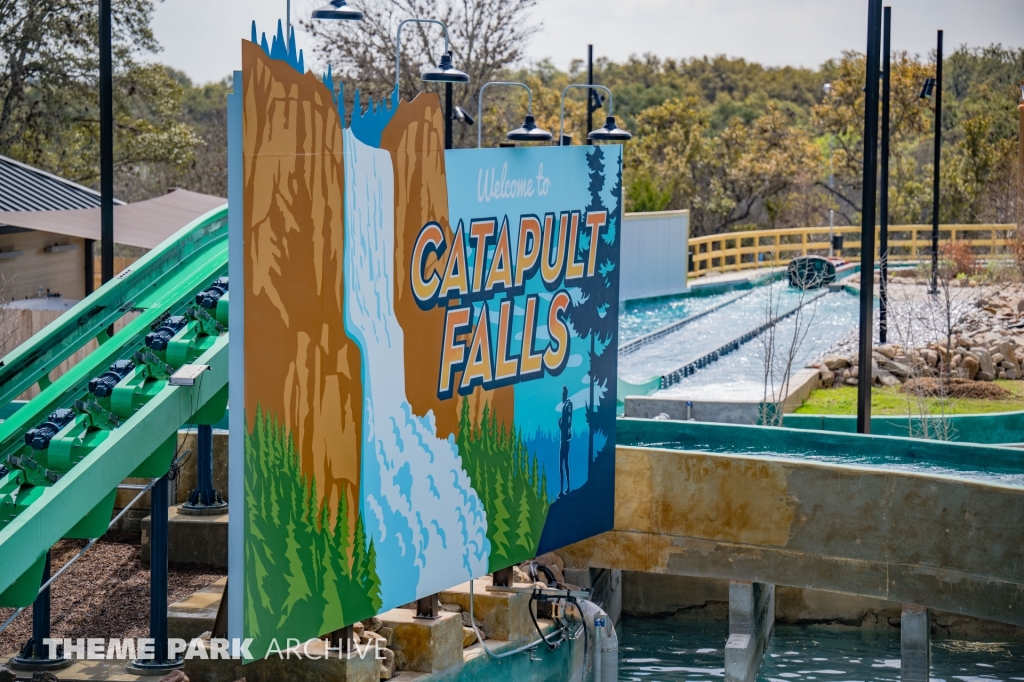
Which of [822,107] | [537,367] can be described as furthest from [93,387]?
[822,107]

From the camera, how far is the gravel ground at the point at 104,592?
1092 centimetres

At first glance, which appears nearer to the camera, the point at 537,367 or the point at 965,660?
the point at 537,367

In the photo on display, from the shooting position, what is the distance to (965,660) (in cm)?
1445

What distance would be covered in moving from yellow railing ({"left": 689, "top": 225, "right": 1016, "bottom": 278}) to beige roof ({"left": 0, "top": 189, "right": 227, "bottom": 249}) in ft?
55.8

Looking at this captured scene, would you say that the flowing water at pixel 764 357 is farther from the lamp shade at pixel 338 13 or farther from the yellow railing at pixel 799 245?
the lamp shade at pixel 338 13

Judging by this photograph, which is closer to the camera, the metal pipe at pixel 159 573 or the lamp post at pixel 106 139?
the metal pipe at pixel 159 573

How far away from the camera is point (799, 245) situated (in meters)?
39.1

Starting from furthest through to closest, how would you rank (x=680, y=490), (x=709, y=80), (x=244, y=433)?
1. (x=709, y=80)
2. (x=680, y=490)
3. (x=244, y=433)

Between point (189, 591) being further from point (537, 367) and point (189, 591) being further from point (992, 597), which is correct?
point (992, 597)

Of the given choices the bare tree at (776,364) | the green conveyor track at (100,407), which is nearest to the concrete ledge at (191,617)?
the green conveyor track at (100,407)

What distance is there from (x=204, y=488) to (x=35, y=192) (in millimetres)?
12243

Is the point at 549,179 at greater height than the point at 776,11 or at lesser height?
lesser

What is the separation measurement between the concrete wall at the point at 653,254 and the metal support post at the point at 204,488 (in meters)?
20.9

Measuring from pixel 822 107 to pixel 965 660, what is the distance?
34251 mm
